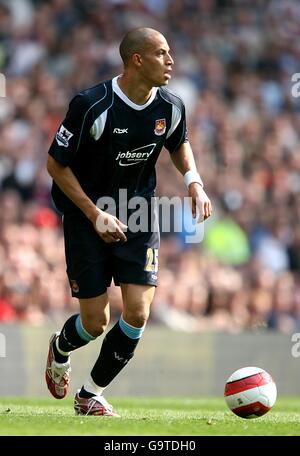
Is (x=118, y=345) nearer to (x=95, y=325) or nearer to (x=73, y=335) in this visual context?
(x=95, y=325)

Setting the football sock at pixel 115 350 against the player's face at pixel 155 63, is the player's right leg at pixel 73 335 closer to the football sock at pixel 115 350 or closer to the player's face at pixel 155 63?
the football sock at pixel 115 350

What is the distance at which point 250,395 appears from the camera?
782 cm

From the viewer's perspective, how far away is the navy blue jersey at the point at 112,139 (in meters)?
7.65

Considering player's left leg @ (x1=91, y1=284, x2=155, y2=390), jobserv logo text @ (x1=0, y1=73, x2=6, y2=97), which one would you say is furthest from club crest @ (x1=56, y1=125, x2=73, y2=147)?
jobserv logo text @ (x1=0, y1=73, x2=6, y2=97)

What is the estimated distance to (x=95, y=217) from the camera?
7.52 meters

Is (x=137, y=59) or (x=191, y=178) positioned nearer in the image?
(x=137, y=59)

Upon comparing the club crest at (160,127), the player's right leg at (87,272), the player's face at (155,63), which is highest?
the player's face at (155,63)

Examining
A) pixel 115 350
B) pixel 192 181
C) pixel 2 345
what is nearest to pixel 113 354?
pixel 115 350

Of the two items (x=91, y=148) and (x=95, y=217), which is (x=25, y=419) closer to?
(x=95, y=217)

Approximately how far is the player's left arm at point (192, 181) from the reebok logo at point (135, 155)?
1.15ft

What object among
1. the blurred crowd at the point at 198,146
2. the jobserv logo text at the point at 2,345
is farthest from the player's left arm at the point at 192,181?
the blurred crowd at the point at 198,146

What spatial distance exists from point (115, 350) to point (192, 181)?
4.17 ft

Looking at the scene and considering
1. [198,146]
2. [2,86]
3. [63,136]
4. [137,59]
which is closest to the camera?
[63,136]

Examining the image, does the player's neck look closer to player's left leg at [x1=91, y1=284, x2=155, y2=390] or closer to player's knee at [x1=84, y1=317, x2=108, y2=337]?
player's left leg at [x1=91, y1=284, x2=155, y2=390]
